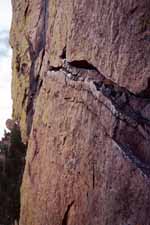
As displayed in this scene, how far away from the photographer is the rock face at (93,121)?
14.2 m

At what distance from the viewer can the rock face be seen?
14188mm

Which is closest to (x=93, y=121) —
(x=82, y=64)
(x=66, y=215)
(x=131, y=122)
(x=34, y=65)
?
(x=131, y=122)

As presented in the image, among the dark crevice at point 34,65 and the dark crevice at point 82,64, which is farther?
the dark crevice at point 34,65

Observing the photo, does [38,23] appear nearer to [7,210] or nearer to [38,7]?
[38,7]

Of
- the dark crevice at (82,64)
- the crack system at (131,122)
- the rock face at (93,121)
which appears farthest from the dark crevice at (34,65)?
the crack system at (131,122)

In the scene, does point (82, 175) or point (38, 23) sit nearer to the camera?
point (82, 175)

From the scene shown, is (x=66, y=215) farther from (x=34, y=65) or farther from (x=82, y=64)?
(x=34, y=65)

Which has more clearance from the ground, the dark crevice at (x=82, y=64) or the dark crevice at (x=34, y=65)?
the dark crevice at (x=34, y=65)

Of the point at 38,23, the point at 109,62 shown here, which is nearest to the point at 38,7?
the point at 38,23

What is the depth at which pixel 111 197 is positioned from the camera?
14438 mm

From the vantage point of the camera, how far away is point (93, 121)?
15.1 meters

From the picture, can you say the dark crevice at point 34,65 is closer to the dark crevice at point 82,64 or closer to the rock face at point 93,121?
the rock face at point 93,121

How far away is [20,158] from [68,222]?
38.0ft

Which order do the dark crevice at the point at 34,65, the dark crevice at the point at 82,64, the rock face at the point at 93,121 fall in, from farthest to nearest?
the dark crevice at the point at 34,65 → the dark crevice at the point at 82,64 → the rock face at the point at 93,121
